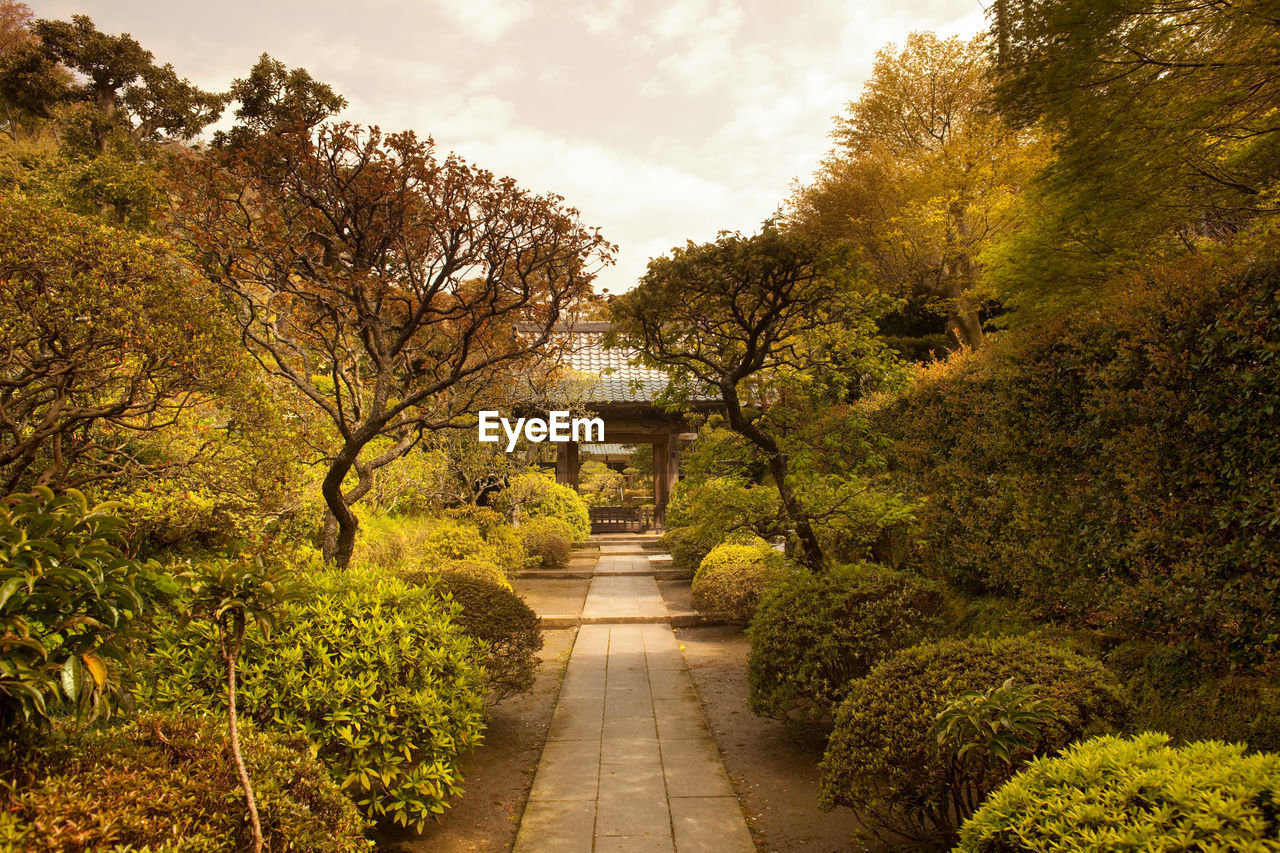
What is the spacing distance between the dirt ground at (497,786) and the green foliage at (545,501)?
834 cm

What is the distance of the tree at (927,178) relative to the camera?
15.4 metres

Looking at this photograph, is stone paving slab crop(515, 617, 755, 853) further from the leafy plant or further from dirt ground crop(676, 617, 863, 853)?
the leafy plant

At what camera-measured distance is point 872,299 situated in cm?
600

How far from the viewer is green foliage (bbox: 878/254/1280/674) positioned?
2.97 meters

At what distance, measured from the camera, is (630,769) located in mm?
4602

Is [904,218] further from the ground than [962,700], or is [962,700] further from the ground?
[904,218]

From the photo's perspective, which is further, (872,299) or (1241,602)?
(872,299)

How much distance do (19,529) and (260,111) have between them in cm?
1619

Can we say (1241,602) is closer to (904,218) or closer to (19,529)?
(19,529)

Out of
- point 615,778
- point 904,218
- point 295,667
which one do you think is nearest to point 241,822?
point 295,667

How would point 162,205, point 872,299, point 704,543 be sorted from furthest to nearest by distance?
point 704,543 < point 162,205 < point 872,299

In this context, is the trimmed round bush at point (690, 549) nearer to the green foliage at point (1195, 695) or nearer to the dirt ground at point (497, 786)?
the dirt ground at point (497, 786)

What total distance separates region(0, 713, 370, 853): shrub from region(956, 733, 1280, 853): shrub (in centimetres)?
230

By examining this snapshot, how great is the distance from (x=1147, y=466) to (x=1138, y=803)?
2.29 meters
